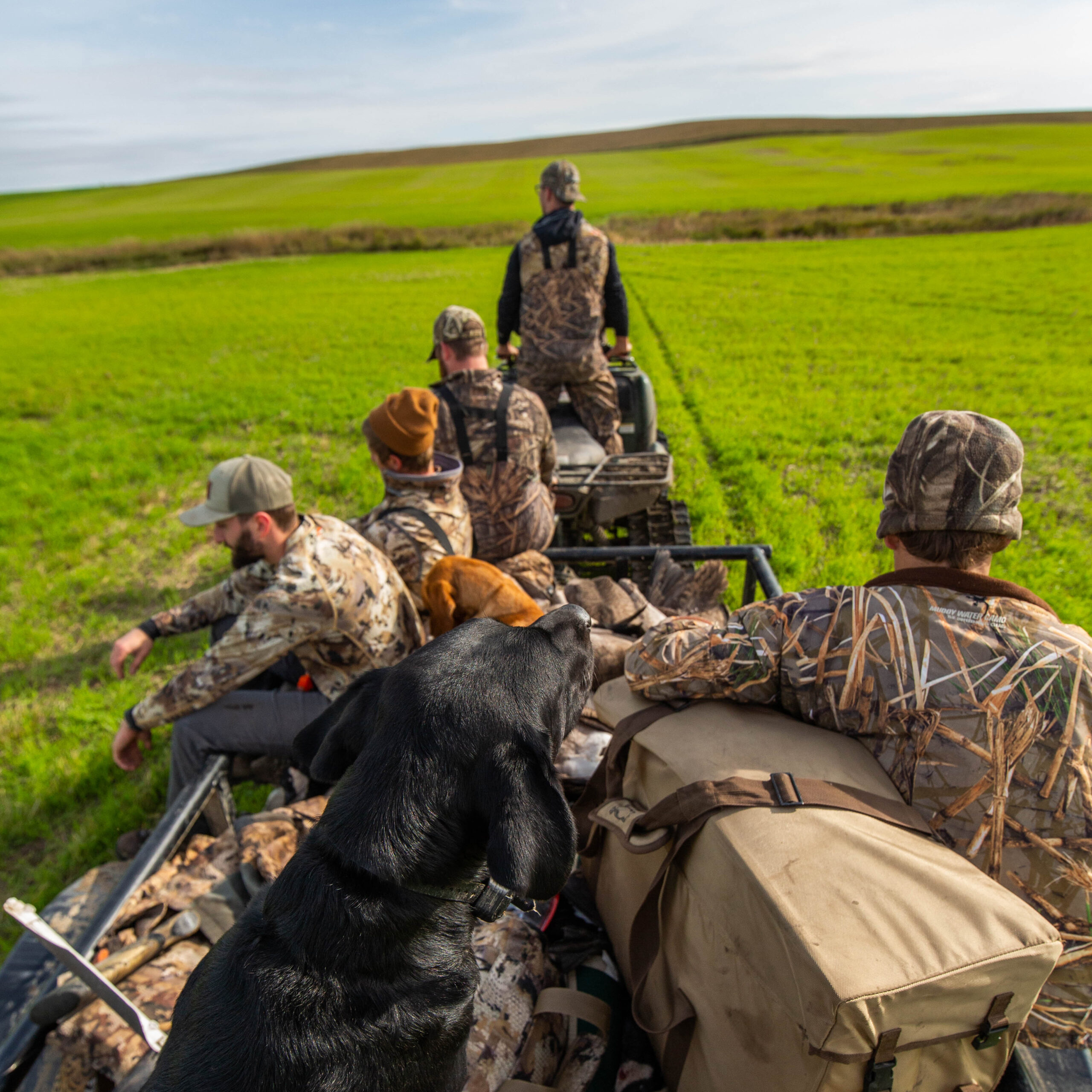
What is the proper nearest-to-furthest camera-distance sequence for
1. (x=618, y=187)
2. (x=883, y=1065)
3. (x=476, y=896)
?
(x=883, y=1065) → (x=476, y=896) → (x=618, y=187)

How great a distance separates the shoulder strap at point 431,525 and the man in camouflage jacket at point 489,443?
707 mm

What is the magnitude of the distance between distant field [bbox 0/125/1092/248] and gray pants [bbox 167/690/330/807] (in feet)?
154

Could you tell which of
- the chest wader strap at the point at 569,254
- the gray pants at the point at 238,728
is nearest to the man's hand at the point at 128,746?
the gray pants at the point at 238,728

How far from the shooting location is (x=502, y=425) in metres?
4.48

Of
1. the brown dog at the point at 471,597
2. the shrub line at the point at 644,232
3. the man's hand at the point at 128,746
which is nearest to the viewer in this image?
the brown dog at the point at 471,597

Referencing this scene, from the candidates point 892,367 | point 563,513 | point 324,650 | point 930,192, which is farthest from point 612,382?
point 930,192

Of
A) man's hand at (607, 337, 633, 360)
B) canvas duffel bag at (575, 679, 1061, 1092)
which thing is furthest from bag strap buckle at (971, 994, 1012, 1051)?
man's hand at (607, 337, 633, 360)

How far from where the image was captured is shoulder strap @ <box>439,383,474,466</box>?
4480 mm

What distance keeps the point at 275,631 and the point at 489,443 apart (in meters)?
2.00

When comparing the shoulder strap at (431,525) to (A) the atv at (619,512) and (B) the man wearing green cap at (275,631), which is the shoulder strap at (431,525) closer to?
(B) the man wearing green cap at (275,631)

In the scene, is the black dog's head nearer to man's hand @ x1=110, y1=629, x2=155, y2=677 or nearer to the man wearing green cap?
the man wearing green cap

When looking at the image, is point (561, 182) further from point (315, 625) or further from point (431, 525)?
point (315, 625)

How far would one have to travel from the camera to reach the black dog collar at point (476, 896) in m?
1.58

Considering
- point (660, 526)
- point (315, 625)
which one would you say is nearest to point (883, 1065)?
point (315, 625)
